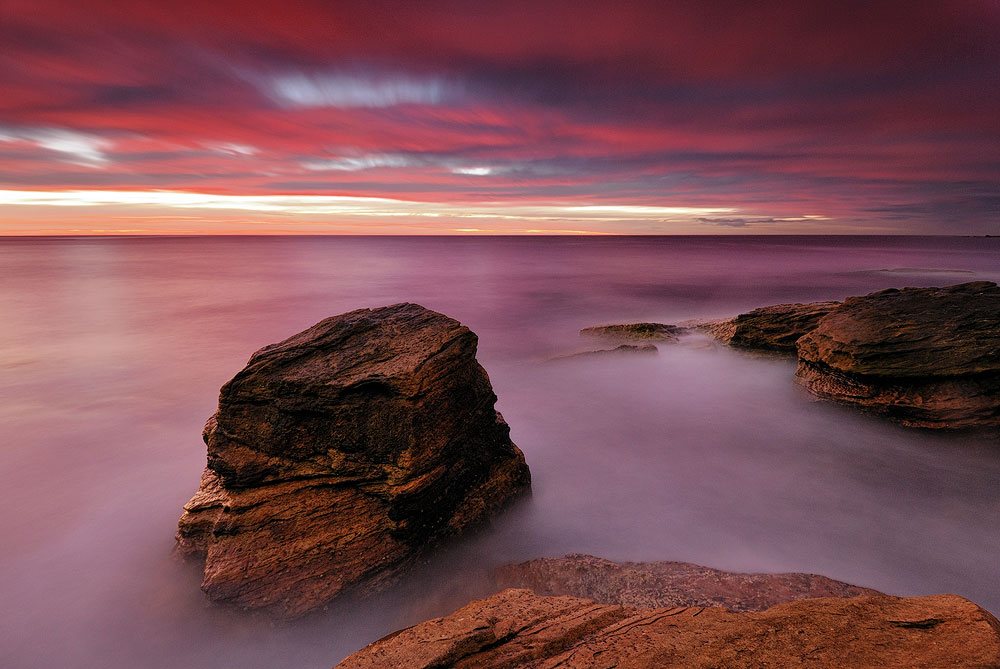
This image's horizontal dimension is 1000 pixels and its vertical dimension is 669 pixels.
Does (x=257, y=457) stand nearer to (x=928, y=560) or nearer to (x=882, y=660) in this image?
(x=882, y=660)

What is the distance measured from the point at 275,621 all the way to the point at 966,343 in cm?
1258

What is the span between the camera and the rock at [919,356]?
359 inches

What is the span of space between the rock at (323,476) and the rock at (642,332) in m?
12.8

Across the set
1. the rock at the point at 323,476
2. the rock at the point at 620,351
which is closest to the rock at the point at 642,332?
the rock at the point at 620,351

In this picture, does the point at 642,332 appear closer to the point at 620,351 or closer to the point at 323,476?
the point at 620,351

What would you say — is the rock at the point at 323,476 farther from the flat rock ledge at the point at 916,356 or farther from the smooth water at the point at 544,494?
the flat rock ledge at the point at 916,356

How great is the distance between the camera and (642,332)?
18031 millimetres

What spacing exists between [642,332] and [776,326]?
453 cm

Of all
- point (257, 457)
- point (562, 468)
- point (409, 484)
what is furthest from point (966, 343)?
point (257, 457)

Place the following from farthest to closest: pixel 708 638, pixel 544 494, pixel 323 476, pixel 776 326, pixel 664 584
Result: pixel 776 326 → pixel 544 494 → pixel 323 476 → pixel 664 584 → pixel 708 638

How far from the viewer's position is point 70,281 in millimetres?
41281

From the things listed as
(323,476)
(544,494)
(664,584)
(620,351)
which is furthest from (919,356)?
(323,476)

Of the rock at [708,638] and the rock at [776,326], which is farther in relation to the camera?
the rock at [776,326]

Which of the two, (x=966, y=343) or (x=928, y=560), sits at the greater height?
(x=966, y=343)
